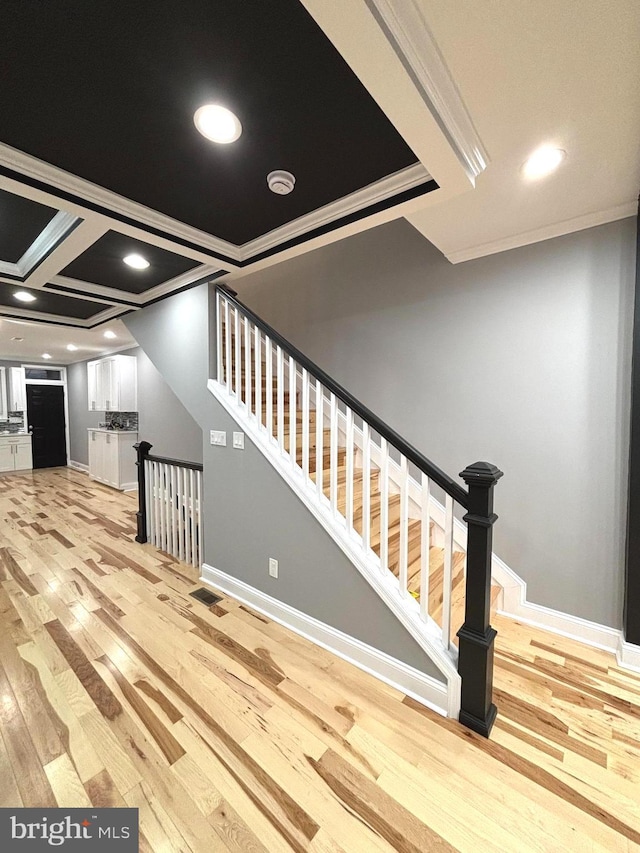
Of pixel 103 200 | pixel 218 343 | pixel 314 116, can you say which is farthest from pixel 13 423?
pixel 314 116

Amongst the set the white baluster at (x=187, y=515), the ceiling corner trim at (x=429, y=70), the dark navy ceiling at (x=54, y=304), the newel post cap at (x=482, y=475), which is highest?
the dark navy ceiling at (x=54, y=304)

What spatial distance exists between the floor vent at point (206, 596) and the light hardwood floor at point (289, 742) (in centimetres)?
17

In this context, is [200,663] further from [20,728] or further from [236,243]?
[236,243]

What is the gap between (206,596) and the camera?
2.64 metres

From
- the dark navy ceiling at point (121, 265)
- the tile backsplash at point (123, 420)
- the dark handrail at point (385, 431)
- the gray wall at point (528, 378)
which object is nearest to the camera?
the dark handrail at point (385, 431)

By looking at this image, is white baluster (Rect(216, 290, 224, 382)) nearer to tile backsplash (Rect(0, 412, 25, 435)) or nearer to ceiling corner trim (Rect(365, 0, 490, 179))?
ceiling corner trim (Rect(365, 0, 490, 179))

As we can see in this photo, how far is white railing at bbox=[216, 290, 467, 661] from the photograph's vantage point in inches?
66.8

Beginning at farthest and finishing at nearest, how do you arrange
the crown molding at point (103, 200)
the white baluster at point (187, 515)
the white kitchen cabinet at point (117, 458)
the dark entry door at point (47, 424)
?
A: the dark entry door at point (47, 424)
the white kitchen cabinet at point (117, 458)
the white baluster at point (187, 515)
the crown molding at point (103, 200)

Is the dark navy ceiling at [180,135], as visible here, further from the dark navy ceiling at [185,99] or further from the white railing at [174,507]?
the white railing at [174,507]

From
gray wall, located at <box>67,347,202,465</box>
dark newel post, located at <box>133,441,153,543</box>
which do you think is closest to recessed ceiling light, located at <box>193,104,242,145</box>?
dark newel post, located at <box>133,441,153,543</box>

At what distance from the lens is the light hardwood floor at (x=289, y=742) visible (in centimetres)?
118

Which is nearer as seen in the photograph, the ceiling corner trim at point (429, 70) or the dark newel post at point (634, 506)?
the ceiling corner trim at point (429, 70)

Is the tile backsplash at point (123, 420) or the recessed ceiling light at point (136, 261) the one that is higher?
the recessed ceiling light at point (136, 261)

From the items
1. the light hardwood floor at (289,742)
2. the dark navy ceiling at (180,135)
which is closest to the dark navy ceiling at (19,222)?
the dark navy ceiling at (180,135)
